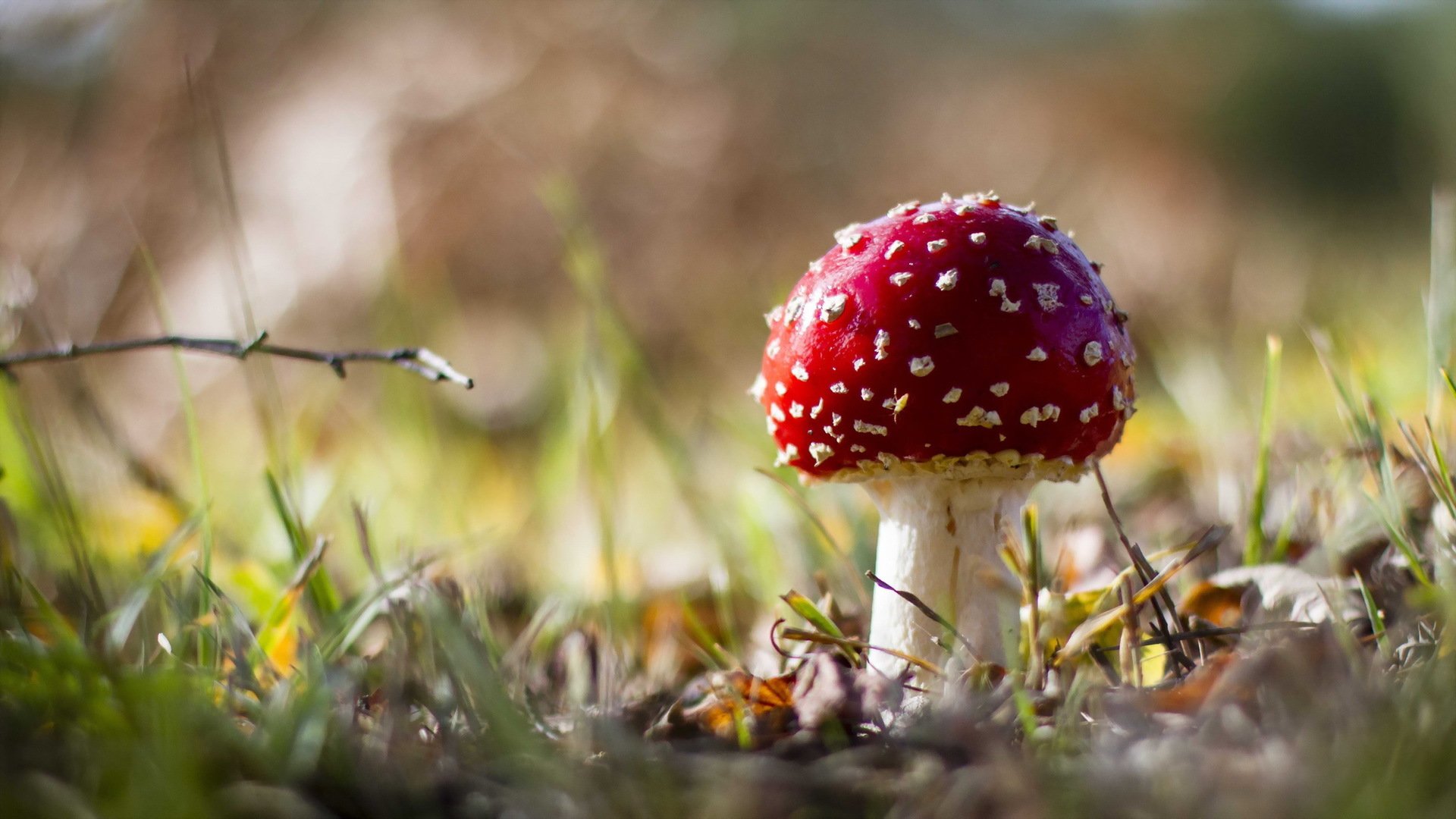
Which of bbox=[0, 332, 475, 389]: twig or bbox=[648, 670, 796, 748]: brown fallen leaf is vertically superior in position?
bbox=[0, 332, 475, 389]: twig

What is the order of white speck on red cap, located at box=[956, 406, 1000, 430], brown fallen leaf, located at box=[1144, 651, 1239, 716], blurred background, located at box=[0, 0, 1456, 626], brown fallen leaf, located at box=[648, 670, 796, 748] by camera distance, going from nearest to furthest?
brown fallen leaf, located at box=[1144, 651, 1239, 716] → brown fallen leaf, located at box=[648, 670, 796, 748] → white speck on red cap, located at box=[956, 406, 1000, 430] → blurred background, located at box=[0, 0, 1456, 626]

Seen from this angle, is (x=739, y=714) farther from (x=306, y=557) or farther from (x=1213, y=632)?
(x=306, y=557)

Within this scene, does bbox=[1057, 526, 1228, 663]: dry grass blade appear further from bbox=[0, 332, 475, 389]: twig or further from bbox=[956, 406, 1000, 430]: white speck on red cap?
bbox=[0, 332, 475, 389]: twig

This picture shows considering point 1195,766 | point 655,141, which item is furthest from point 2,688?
point 655,141

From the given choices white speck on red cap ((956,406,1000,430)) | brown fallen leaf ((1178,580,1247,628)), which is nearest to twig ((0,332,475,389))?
white speck on red cap ((956,406,1000,430))

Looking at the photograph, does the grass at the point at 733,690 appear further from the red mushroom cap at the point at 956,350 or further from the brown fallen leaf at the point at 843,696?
the red mushroom cap at the point at 956,350

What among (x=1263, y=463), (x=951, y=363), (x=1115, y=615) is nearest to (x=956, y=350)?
(x=951, y=363)
